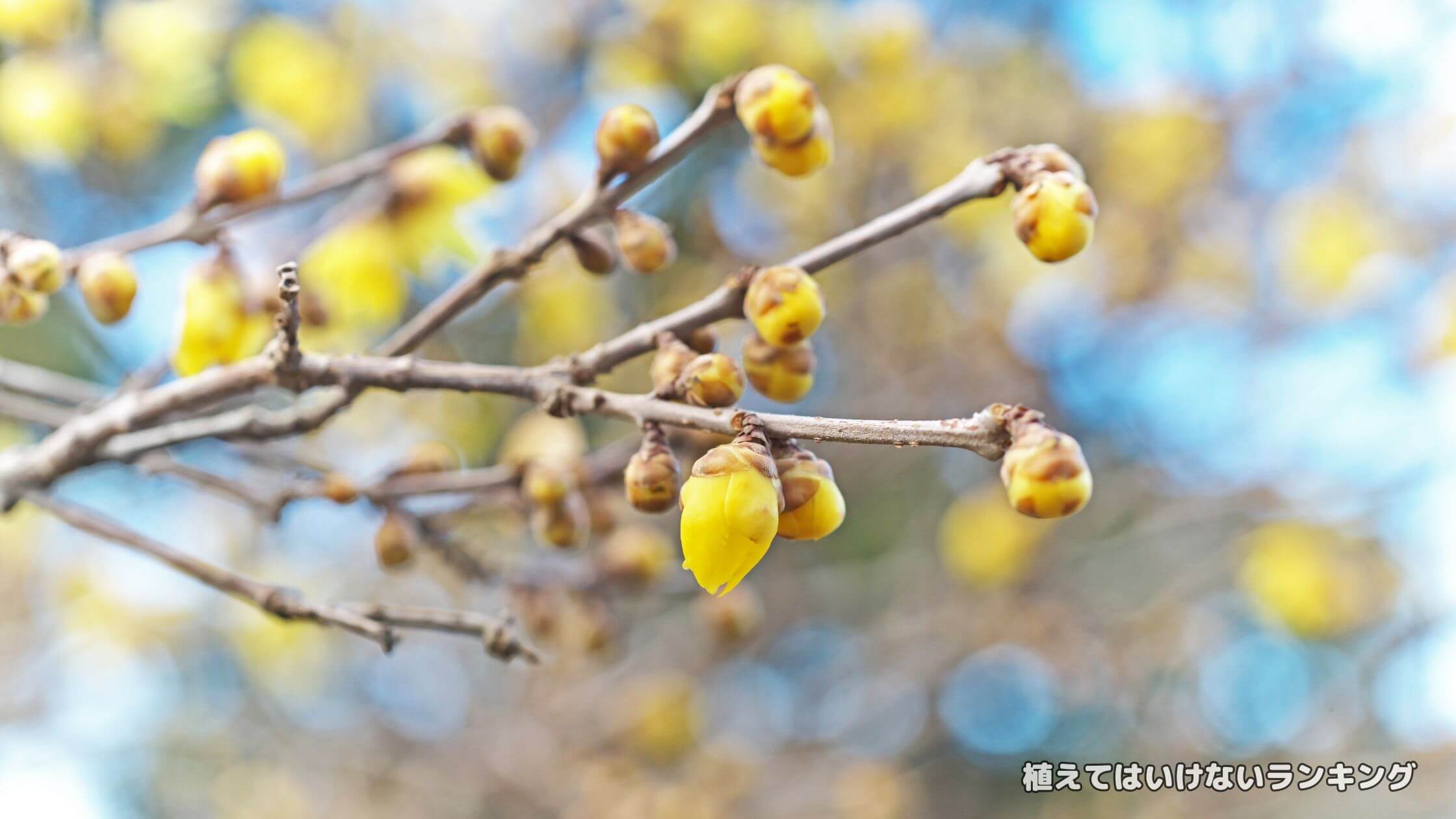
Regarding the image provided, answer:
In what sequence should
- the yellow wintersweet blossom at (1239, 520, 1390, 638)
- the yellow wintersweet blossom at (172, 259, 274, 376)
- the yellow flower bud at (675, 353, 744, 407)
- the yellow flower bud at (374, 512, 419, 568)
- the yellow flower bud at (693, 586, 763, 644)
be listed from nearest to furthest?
the yellow flower bud at (675, 353, 744, 407), the yellow wintersweet blossom at (172, 259, 274, 376), the yellow flower bud at (374, 512, 419, 568), the yellow flower bud at (693, 586, 763, 644), the yellow wintersweet blossom at (1239, 520, 1390, 638)

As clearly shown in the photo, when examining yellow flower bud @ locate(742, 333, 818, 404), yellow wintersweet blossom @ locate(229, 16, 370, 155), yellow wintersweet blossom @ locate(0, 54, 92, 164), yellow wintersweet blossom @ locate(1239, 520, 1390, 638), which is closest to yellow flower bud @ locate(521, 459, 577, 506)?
yellow flower bud @ locate(742, 333, 818, 404)

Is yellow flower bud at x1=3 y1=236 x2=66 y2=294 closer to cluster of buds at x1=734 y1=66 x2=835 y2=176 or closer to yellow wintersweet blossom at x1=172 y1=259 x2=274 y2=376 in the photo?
yellow wintersweet blossom at x1=172 y1=259 x2=274 y2=376

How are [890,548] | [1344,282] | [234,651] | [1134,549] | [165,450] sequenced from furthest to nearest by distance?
[890,548] → [1134,549] → [234,651] → [1344,282] → [165,450]

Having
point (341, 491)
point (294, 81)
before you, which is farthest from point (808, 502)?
point (294, 81)

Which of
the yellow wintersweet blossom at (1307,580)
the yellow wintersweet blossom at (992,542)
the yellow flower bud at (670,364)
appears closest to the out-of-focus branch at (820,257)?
the yellow flower bud at (670,364)

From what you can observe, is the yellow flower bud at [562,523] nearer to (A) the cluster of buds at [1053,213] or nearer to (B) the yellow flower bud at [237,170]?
(B) the yellow flower bud at [237,170]

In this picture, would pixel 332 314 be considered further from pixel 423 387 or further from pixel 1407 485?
pixel 1407 485

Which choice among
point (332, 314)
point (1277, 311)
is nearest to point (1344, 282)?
point (1277, 311)
